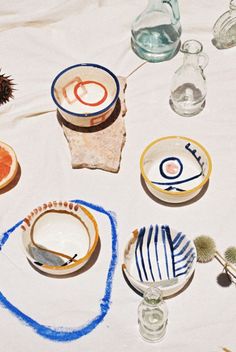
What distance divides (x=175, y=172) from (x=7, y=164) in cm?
42

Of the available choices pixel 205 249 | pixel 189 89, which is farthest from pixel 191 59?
pixel 205 249

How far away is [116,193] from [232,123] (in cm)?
38

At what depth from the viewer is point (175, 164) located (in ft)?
4.94

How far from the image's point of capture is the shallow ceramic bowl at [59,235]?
1.34 meters

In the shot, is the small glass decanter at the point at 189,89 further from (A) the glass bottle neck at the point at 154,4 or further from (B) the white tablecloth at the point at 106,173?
(A) the glass bottle neck at the point at 154,4

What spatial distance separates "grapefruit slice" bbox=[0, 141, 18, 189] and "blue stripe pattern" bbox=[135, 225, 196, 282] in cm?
36

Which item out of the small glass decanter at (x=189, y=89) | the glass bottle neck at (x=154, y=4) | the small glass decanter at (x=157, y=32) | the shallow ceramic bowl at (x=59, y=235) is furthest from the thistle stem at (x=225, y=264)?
the glass bottle neck at (x=154, y=4)

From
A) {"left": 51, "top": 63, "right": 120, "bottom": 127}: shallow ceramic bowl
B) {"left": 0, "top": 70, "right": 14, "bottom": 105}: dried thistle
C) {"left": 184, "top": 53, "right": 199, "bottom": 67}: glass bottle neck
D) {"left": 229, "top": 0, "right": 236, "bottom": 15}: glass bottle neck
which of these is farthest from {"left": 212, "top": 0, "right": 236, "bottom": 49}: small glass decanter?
{"left": 0, "top": 70, "right": 14, "bottom": 105}: dried thistle

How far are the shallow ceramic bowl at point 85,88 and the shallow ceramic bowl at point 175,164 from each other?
176 millimetres

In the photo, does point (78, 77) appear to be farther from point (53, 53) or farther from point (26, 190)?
point (26, 190)

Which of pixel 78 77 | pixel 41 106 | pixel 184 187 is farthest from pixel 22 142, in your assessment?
pixel 184 187

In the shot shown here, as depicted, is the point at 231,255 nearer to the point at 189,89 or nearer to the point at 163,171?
the point at 163,171

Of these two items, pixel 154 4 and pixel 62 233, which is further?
pixel 154 4

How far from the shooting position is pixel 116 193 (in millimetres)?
1479
